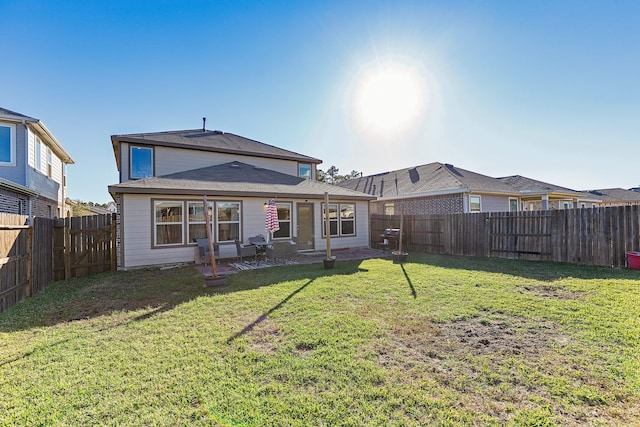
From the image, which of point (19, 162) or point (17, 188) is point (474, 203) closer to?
point (17, 188)

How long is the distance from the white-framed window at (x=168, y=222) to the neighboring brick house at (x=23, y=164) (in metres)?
5.03

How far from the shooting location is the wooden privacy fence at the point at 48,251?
516cm

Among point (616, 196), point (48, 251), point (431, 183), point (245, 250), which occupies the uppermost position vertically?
point (431, 183)

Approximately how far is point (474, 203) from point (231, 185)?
12680mm

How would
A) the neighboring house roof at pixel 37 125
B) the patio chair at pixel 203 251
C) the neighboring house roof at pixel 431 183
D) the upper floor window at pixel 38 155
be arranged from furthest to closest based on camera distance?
the neighboring house roof at pixel 431 183 → the upper floor window at pixel 38 155 → the neighboring house roof at pixel 37 125 → the patio chair at pixel 203 251

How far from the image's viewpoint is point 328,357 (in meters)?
3.20

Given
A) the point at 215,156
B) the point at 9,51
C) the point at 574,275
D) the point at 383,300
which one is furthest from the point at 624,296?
the point at 9,51

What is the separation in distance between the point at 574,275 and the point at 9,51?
1847cm

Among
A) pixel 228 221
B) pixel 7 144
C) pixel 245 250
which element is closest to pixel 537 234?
pixel 245 250

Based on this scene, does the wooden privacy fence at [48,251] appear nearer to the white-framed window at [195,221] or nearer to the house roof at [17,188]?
the white-framed window at [195,221]

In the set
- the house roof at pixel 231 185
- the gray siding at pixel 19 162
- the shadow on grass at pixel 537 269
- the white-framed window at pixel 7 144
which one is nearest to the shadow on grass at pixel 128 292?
the house roof at pixel 231 185

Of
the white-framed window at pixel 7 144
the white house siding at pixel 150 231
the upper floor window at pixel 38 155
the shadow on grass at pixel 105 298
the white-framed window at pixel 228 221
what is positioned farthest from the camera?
the upper floor window at pixel 38 155

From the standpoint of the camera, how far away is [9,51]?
9.54m

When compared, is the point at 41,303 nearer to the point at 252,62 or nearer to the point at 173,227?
the point at 173,227
